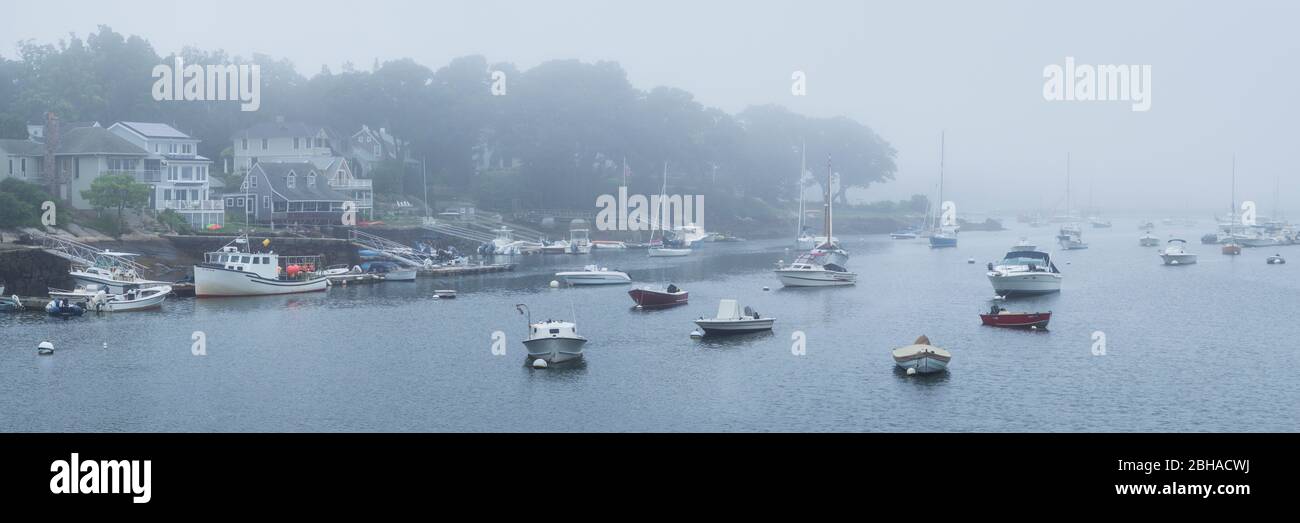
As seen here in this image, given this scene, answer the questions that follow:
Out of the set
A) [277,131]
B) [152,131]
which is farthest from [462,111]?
[152,131]

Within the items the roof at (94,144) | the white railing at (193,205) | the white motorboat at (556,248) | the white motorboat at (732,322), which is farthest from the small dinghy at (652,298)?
the white motorboat at (556,248)

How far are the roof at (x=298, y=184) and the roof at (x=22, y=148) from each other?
19.3m

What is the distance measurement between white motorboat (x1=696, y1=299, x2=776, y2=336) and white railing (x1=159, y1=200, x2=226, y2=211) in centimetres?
5730

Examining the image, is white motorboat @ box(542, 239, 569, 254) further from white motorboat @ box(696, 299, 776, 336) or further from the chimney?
white motorboat @ box(696, 299, 776, 336)

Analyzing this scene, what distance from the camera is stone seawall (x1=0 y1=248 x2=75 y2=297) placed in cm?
7131

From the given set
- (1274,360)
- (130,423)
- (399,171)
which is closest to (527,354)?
(130,423)

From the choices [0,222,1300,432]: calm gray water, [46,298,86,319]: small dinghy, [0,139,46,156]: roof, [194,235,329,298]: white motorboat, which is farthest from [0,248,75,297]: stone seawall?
[0,139,46,156]: roof

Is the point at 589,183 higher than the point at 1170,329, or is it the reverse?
the point at 589,183

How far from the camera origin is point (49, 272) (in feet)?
241

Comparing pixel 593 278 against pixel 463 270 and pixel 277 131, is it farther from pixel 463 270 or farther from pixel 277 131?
pixel 277 131
